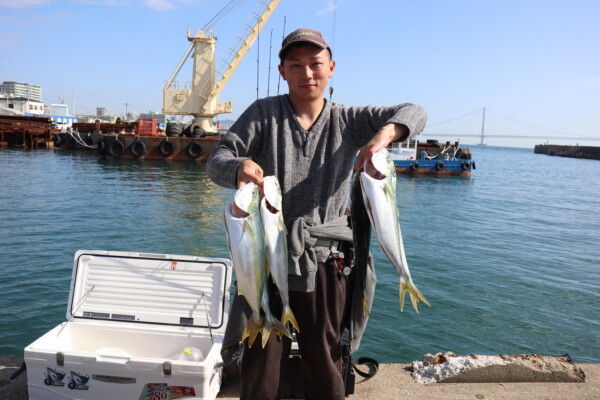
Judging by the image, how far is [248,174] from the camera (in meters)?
2.09

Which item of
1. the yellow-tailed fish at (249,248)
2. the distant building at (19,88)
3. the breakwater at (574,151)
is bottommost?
the yellow-tailed fish at (249,248)

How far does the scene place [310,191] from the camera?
247 cm

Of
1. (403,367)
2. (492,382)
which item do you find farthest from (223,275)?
(492,382)

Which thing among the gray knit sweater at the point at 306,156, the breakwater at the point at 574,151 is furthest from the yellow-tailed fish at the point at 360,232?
the breakwater at the point at 574,151

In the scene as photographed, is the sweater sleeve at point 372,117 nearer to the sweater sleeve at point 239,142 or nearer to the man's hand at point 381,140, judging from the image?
the man's hand at point 381,140

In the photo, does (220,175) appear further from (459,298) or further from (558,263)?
(558,263)

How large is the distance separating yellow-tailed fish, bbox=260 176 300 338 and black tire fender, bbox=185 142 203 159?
30.3 meters

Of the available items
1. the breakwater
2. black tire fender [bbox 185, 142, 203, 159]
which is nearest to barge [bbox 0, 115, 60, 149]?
black tire fender [bbox 185, 142, 203, 159]

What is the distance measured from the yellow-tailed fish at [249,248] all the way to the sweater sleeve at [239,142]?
0.27 metres

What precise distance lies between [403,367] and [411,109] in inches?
113

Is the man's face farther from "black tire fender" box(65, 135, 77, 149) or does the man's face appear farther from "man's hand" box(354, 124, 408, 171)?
"black tire fender" box(65, 135, 77, 149)

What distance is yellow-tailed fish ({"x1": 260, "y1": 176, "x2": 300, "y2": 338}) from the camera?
2090mm

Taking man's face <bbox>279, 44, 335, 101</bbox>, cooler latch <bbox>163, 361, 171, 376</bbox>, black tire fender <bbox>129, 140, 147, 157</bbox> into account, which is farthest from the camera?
black tire fender <bbox>129, 140, 147, 157</bbox>

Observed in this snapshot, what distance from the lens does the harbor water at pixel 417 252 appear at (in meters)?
7.30
